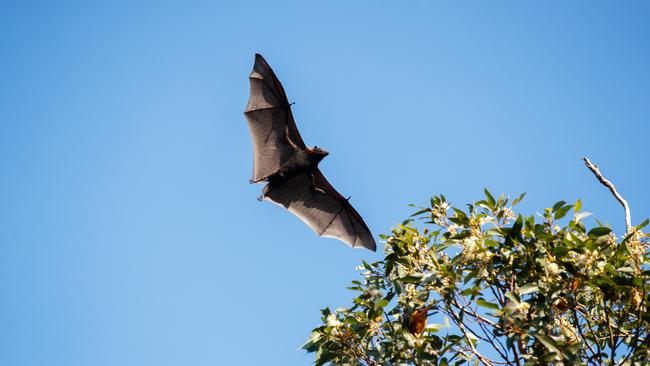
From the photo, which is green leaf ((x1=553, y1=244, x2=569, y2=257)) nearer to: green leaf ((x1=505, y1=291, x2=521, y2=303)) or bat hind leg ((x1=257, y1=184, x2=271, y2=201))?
green leaf ((x1=505, y1=291, x2=521, y2=303))

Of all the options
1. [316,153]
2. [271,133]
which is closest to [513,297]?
[316,153]

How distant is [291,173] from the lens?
1152cm

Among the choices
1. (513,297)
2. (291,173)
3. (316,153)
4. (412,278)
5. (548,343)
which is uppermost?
(316,153)

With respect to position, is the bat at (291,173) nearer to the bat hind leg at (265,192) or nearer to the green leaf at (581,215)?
the bat hind leg at (265,192)

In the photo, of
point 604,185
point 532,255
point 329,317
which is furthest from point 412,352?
point 604,185

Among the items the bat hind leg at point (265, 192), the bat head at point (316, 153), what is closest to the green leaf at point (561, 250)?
the bat head at point (316, 153)

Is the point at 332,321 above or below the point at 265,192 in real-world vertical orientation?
below

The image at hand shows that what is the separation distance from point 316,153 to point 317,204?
1.11m

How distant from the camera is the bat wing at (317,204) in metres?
11.4

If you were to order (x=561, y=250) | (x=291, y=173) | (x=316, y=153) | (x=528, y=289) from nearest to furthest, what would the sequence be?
(x=528, y=289)
(x=561, y=250)
(x=316, y=153)
(x=291, y=173)

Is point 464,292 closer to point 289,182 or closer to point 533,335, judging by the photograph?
point 533,335

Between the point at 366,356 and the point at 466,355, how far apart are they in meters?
1.04

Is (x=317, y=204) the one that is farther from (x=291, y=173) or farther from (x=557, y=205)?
(x=557, y=205)

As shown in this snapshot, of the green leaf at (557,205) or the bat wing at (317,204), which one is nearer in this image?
the green leaf at (557,205)
